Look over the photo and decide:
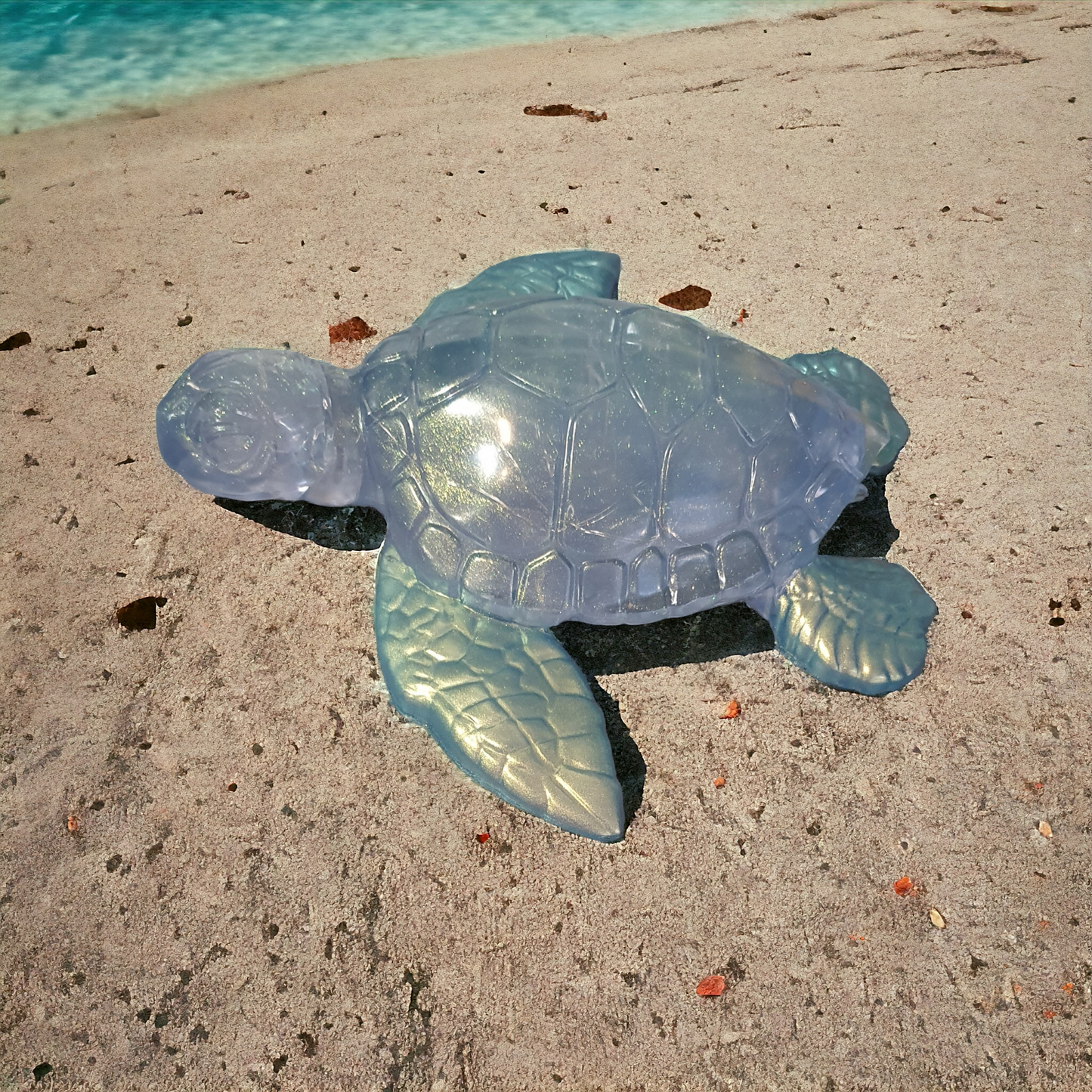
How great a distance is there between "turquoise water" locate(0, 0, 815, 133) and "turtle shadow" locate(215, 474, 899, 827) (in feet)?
12.1

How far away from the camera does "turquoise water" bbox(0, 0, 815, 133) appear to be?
16.2ft

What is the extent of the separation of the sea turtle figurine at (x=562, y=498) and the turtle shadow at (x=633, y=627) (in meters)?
0.13

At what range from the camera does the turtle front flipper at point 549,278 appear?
261cm

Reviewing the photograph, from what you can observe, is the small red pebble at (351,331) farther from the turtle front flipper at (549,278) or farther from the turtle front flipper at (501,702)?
the turtle front flipper at (501,702)

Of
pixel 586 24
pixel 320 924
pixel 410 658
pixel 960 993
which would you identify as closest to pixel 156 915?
pixel 320 924

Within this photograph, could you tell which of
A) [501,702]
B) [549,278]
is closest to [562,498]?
[501,702]

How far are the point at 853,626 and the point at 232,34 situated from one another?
5.81 metres

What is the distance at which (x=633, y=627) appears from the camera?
7.02ft

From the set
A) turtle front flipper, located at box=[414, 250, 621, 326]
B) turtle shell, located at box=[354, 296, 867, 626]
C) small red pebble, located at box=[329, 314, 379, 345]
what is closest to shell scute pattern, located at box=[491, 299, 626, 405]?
turtle shell, located at box=[354, 296, 867, 626]

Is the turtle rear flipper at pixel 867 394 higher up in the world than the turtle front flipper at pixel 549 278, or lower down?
lower down

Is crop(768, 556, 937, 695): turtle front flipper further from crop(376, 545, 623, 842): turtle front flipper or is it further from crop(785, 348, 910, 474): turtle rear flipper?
crop(376, 545, 623, 842): turtle front flipper

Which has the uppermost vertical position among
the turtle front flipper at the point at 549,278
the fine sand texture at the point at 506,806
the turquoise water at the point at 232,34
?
the turquoise water at the point at 232,34

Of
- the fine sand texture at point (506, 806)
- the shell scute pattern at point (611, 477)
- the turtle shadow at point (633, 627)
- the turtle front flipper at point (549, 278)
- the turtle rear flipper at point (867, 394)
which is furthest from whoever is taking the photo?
the turtle front flipper at point (549, 278)

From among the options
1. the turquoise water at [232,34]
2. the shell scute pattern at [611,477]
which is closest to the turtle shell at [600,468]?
the shell scute pattern at [611,477]
